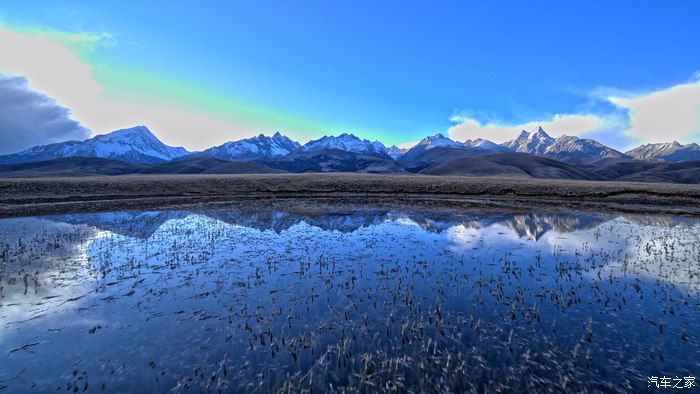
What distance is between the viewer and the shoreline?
52.5 m

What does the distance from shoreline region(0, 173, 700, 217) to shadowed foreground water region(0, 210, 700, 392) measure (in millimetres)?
23878

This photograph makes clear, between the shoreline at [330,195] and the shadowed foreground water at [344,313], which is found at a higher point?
the shoreline at [330,195]

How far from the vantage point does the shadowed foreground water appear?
1130cm

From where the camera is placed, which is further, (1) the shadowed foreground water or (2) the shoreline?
(2) the shoreline

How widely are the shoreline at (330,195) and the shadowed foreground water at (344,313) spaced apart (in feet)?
78.3

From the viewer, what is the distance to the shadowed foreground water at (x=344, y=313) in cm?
1130

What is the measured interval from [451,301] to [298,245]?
14637 millimetres

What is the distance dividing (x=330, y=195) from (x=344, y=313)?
2194 inches

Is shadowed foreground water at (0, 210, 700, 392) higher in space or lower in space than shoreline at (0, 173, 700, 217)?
lower

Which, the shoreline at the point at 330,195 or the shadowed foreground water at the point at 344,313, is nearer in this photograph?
the shadowed foreground water at the point at 344,313

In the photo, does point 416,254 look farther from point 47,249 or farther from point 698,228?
point 698,228

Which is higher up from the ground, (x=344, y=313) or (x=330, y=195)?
(x=330, y=195)

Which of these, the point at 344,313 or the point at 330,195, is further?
the point at 330,195

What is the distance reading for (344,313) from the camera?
15609mm
